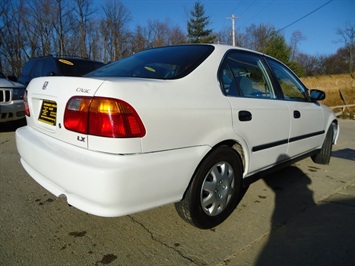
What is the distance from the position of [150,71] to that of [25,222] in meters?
1.66

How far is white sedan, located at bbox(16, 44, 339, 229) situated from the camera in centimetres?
173

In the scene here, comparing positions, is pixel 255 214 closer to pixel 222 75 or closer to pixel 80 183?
pixel 222 75

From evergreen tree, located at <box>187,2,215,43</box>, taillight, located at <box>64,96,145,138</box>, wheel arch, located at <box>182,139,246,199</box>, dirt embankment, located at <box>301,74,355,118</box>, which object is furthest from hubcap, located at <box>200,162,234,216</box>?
evergreen tree, located at <box>187,2,215,43</box>

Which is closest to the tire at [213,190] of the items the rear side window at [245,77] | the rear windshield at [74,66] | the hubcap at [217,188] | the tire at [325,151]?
the hubcap at [217,188]

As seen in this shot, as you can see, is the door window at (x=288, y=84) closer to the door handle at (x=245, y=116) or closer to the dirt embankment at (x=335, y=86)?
the door handle at (x=245, y=116)

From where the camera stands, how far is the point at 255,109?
8.45 feet

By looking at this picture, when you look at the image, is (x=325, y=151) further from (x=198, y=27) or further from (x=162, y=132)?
(x=198, y=27)

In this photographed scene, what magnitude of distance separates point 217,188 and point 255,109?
803 mm

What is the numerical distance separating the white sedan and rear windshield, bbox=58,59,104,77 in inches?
151

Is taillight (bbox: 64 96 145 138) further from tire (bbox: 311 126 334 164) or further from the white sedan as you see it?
tire (bbox: 311 126 334 164)

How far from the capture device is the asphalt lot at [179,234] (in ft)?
6.52

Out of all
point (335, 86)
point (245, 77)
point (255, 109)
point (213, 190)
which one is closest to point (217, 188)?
point (213, 190)

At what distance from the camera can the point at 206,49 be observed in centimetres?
250

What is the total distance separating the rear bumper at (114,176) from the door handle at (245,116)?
0.50 meters
